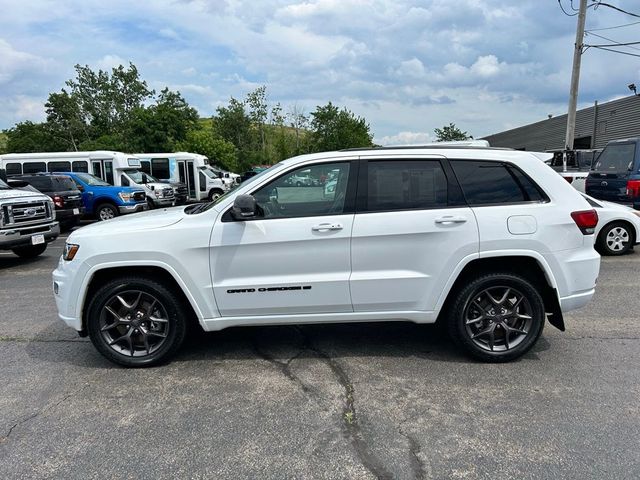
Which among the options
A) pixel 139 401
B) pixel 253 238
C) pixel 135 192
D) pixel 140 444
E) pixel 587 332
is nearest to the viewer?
pixel 140 444

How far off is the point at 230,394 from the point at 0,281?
6.39 meters

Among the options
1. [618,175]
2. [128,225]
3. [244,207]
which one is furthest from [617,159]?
[128,225]

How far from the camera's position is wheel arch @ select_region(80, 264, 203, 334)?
13.1ft

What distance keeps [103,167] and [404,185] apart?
18.8 meters

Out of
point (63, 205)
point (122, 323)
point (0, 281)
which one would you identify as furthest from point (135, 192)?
point (122, 323)

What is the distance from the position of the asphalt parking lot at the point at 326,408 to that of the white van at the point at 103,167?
15.4 m

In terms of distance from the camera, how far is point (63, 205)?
42.1ft

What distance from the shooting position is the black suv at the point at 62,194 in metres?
12.8

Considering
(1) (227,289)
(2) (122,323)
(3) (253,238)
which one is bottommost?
(2) (122,323)

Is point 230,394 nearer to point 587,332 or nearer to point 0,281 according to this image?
point 587,332

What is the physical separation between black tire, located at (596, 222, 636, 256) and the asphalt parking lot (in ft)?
12.9

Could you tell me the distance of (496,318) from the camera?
159 inches

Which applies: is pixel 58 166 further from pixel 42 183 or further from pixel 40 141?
pixel 40 141

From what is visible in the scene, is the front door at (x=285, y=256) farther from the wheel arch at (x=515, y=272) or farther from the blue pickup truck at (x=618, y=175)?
the blue pickup truck at (x=618, y=175)
